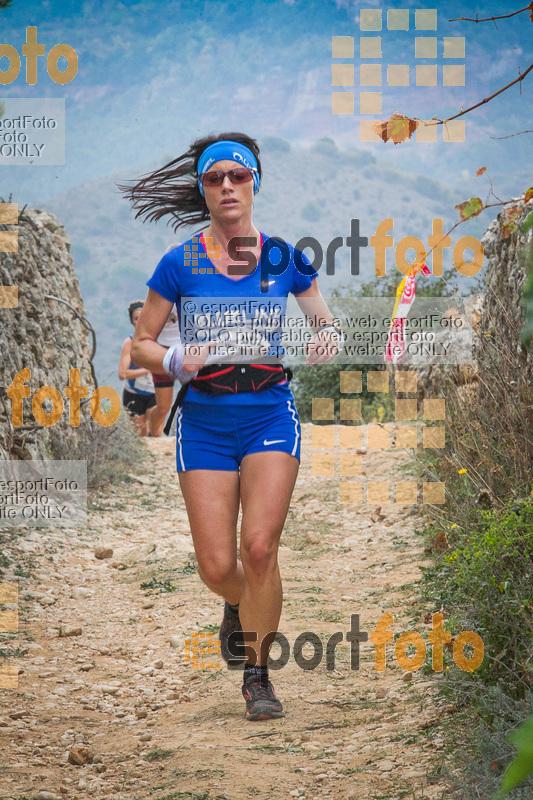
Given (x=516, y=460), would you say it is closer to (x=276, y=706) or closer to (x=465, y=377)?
(x=276, y=706)

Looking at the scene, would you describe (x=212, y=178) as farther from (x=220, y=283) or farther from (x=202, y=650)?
(x=202, y=650)

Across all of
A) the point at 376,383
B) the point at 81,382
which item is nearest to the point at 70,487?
the point at 81,382

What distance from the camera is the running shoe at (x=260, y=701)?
308cm

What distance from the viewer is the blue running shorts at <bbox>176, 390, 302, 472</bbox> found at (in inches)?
121

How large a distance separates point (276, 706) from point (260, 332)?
145cm

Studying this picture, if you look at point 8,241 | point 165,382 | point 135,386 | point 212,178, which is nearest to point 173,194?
point 212,178

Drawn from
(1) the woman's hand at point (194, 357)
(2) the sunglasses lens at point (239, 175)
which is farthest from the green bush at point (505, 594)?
(2) the sunglasses lens at point (239, 175)

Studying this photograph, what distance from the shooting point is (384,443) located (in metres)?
8.97

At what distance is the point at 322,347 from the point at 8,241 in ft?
15.2

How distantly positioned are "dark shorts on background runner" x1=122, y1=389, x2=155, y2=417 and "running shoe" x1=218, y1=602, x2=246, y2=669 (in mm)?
7066

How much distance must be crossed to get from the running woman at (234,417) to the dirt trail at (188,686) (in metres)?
0.33

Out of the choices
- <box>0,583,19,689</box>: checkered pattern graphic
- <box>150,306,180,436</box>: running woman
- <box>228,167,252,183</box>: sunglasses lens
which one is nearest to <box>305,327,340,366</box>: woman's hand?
<box>228,167,252,183</box>: sunglasses lens

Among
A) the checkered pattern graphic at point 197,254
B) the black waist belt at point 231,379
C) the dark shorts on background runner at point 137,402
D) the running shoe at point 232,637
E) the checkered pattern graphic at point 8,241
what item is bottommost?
the running shoe at point 232,637

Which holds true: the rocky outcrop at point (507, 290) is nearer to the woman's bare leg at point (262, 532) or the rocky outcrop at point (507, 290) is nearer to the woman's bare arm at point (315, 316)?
the woman's bare arm at point (315, 316)
